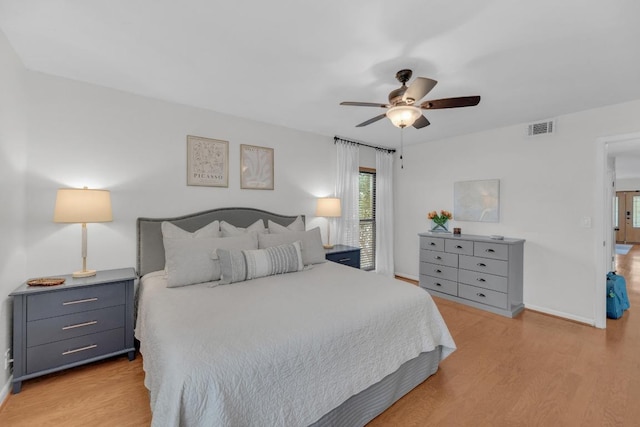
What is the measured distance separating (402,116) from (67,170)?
2.95 metres

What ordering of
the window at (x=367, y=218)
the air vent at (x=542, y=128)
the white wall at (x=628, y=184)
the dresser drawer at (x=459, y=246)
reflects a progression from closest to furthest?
the air vent at (x=542, y=128) < the dresser drawer at (x=459, y=246) < the window at (x=367, y=218) < the white wall at (x=628, y=184)

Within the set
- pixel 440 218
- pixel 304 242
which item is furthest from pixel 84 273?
pixel 440 218

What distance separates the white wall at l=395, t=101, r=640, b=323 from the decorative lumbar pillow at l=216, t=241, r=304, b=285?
9.76 ft

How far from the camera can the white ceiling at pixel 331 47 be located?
1629 mm

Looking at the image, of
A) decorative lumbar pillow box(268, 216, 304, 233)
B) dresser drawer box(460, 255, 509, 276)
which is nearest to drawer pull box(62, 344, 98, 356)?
decorative lumbar pillow box(268, 216, 304, 233)

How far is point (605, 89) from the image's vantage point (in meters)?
2.66

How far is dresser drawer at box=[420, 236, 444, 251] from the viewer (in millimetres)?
4176

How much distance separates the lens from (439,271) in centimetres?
420

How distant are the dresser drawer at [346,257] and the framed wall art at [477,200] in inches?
70.4

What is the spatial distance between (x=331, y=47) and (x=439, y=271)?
3.46 metres

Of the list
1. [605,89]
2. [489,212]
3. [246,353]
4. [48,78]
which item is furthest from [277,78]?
[489,212]

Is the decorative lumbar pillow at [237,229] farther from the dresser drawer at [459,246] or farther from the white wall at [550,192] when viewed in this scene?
the white wall at [550,192]

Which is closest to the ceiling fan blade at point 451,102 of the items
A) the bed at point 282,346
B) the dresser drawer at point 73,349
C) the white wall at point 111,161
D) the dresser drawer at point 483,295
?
the bed at point 282,346

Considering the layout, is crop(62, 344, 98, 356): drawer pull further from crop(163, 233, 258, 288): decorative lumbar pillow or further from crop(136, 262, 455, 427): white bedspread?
crop(163, 233, 258, 288): decorative lumbar pillow
